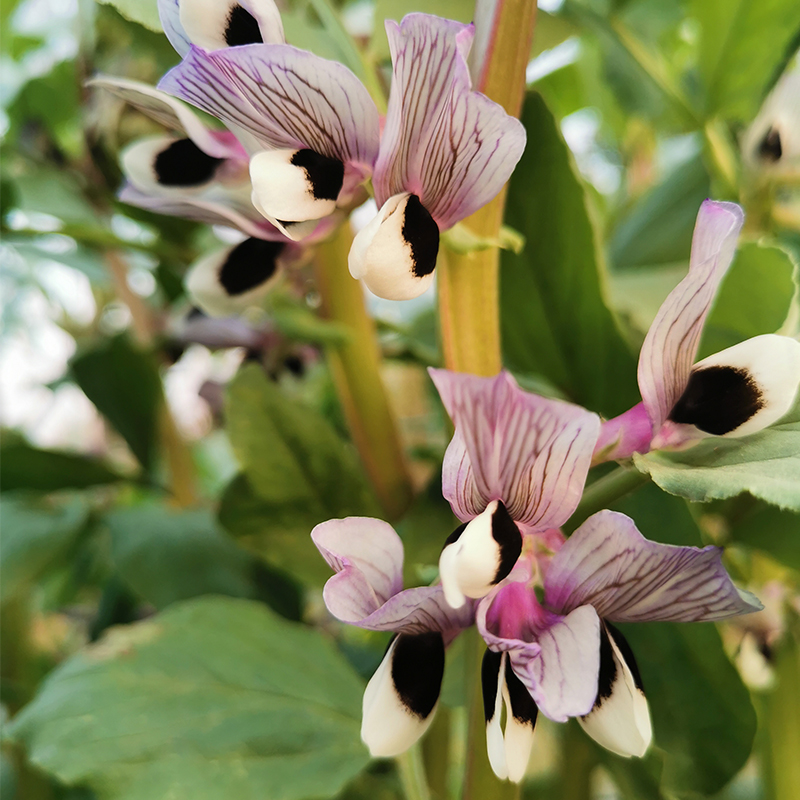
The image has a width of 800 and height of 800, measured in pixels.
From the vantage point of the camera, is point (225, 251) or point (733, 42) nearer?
point (225, 251)

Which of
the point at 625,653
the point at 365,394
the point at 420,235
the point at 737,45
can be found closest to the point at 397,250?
the point at 420,235

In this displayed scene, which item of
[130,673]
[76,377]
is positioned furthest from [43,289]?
[130,673]

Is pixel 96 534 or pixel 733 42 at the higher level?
pixel 733 42

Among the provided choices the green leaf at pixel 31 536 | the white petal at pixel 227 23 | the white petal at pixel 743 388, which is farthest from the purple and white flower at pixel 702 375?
the green leaf at pixel 31 536

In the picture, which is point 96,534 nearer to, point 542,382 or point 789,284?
point 542,382

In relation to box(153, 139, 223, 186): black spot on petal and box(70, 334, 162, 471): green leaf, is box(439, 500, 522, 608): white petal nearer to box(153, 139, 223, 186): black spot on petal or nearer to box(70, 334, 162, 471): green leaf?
box(153, 139, 223, 186): black spot on petal

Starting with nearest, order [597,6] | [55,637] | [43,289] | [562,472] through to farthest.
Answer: [562,472], [597,6], [43,289], [55,637]

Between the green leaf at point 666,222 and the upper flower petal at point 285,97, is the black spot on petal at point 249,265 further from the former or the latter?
the green leaf at point 666,222

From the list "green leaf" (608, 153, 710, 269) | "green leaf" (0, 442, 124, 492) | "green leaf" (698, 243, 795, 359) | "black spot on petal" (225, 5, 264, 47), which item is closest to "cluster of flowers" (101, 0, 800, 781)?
"black spot on petal" (225, 5, 264, 47)
